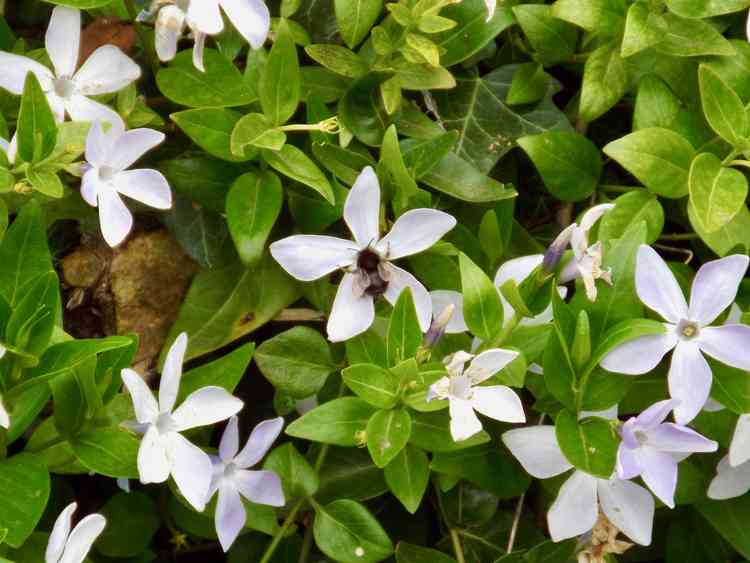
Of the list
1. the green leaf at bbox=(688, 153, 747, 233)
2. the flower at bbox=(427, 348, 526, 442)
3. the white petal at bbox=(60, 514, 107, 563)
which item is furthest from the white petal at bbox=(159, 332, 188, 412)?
the green leaf at bbox=(688, 153, 747, 233)

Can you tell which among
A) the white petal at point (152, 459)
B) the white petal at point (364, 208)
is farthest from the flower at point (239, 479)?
the white petal at point (364, 208)

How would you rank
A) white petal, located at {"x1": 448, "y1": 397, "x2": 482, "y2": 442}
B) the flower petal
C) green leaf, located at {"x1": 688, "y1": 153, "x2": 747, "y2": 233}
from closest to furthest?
white petal, located at {"x1": 448, "y1": 397, "x2": 482, "y2": 442}, the flower petal, green leaf, located at {"x1": 688, "y1": 153, "x2": 747, "y2": 233}

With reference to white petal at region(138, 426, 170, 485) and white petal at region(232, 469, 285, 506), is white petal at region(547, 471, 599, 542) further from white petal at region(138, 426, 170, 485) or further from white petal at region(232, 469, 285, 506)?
white petal at region(138, 426, 170, 485)

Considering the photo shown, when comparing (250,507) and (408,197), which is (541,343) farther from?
(250,507)

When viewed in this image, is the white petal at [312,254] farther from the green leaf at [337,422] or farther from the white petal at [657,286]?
the white petal at [657,286]

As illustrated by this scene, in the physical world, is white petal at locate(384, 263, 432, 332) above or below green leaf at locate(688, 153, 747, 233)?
below

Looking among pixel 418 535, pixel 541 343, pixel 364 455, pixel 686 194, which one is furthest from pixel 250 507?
pixel 686 194

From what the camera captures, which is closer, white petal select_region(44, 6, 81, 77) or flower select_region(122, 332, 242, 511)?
flower select_region(122, 332, 242, 511)
